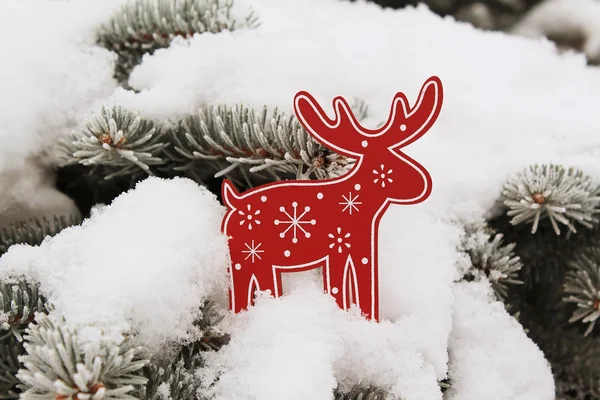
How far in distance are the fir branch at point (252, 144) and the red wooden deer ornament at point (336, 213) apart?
0.03 meters

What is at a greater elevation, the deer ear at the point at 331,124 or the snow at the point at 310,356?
the deer ear at the point at 331,124

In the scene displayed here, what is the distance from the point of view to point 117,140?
70cm

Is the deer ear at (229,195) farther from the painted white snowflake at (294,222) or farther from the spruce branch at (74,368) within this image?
the spruce branch at (74,368)

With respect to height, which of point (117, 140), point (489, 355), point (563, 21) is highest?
point (563, 21)

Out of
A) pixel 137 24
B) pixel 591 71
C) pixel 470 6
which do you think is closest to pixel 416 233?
pixel 137 24

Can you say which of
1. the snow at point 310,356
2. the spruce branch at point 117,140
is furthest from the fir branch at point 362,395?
the spruce branch at point 117,140

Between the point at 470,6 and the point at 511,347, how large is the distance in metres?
1.23

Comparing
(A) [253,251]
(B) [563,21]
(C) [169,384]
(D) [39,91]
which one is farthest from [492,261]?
Answer: (B) [563,21]

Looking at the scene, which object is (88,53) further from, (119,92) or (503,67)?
(503,67)

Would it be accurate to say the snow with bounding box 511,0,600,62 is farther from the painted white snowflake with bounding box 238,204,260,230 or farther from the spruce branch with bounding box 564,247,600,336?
the painted white snowflake with bounding box 238,204,260,230

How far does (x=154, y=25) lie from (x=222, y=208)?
37cm

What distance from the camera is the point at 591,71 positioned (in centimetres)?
124

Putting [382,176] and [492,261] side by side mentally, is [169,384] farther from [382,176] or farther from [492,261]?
[492,261]

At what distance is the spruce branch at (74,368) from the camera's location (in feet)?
1.58
